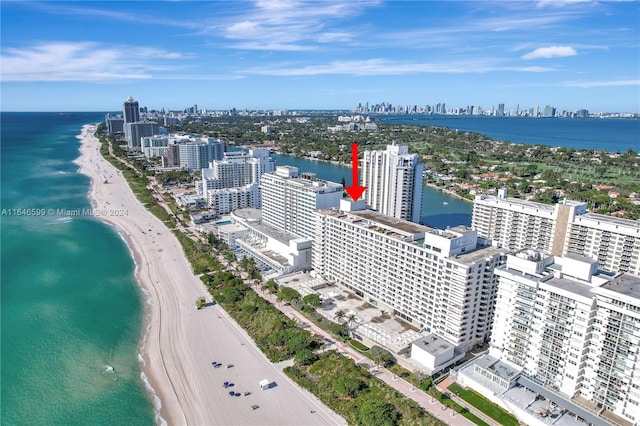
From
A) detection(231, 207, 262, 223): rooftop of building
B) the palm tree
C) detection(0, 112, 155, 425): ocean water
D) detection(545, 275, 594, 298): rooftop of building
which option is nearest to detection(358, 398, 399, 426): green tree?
the palm tree

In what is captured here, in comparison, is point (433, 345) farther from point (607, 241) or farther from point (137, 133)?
point (137, 133)

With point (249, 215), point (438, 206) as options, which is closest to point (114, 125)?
point (249, 215)

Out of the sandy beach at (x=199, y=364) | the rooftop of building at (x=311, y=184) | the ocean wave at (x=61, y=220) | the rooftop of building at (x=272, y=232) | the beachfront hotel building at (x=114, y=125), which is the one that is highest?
the beachfront hotel building at (x=114, y=125)

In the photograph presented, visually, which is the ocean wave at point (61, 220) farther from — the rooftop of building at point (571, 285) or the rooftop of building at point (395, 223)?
the rooftop of building at point (571, 285)

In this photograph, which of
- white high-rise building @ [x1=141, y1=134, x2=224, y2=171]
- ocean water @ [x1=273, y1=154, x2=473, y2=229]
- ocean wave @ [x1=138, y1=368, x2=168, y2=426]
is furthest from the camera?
white high-rise building @ [x1=141, y1=134, x2=224, y2=171]

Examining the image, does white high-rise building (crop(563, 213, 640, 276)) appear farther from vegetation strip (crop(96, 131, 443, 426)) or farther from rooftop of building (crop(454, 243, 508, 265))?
vegetation strip (crop(96, 131, 443, 426))

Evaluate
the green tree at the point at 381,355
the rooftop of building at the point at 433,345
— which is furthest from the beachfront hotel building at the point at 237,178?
the rooftop of building at the point at 433,345
